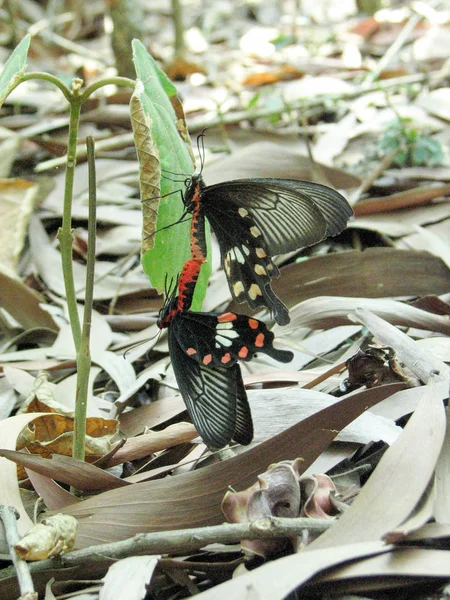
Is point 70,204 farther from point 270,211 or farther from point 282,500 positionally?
point 282,500

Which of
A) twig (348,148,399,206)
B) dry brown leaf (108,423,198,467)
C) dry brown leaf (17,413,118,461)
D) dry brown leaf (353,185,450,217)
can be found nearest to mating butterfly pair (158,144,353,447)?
dry brown leaf (108,423,198,467)

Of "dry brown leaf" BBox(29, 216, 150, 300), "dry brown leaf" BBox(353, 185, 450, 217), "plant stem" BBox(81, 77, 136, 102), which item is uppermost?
"plant stem" BBox(81, 77, 136, 102)

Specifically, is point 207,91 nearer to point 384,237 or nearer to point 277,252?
point 384,237

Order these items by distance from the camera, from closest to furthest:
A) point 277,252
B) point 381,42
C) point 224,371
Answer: point 224,371
point 277,252
point 381,42

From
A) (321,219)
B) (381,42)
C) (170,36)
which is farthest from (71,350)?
(170,36)

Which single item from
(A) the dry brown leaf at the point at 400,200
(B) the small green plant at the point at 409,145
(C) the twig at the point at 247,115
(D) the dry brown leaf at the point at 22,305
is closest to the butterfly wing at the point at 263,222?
(D) the dry brown leaf at the point at 22,305

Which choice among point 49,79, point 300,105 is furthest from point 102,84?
point 300,105

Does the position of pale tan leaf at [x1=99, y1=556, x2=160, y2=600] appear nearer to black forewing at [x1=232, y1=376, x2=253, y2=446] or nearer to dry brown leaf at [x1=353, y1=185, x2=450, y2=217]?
black forewing at [x1=232, y1=376, x2=253, y2=446]
